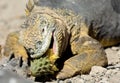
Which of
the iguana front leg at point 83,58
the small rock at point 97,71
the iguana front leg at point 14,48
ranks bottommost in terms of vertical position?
the small rock at point 97,71

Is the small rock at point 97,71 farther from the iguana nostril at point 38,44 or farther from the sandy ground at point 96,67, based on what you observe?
the iguana nostril at point 38,44

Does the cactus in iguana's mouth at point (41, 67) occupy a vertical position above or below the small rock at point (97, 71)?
above

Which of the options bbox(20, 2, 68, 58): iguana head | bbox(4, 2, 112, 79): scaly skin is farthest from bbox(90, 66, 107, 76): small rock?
bbox(20, 2, 68, 58): iguana head

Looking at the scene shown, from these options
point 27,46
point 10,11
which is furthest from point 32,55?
point 10,11

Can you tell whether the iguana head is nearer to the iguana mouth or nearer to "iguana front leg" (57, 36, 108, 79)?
the iguana mouth

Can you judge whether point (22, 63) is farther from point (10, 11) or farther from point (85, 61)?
point (10, 11)

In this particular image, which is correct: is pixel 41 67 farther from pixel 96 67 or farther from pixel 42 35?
pixel 96 67

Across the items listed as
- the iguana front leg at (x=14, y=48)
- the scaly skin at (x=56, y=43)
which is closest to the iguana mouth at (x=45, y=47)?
the scaly skin at (x=56, y=43)
